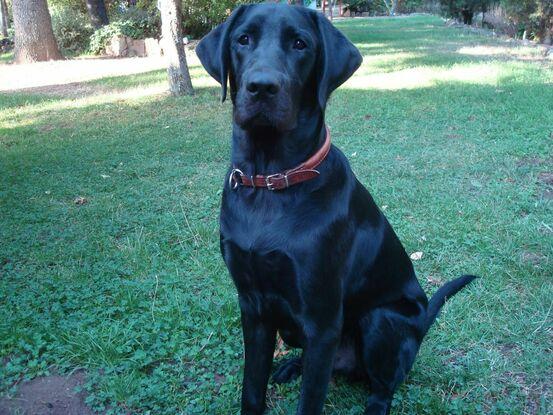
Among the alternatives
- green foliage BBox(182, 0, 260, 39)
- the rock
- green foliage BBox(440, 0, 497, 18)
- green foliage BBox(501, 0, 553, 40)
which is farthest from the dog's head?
green foliage BBox(440, 0, 497, 18)

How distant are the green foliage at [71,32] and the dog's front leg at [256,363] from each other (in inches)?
686

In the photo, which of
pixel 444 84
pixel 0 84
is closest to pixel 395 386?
pixel 444 84

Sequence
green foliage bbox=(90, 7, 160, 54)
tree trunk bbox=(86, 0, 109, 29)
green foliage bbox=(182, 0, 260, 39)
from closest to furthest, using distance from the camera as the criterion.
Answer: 1. green foliage bbox=(90, 7, 160, 54)
2. green foliage bbox=(182, 0, 260, 39)
3. tree trunk bbox=(86, 0, 109, 29)

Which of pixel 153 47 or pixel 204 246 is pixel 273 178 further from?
pixel 153 47

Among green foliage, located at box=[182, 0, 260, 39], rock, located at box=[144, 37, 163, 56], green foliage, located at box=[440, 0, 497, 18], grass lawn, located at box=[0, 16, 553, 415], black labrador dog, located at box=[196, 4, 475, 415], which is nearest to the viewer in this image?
black labrador dog, located at box=[196, 4, 475, 415]

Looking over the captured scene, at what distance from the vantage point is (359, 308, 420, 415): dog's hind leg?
234 centimetres

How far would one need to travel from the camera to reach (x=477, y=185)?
4.94 metres

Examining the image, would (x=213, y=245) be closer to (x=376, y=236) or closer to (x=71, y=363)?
(x=71, y=363)

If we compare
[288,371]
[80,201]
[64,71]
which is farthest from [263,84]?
[64,71]

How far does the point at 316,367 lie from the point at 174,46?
7.38 m

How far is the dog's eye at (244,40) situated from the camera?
209 cm

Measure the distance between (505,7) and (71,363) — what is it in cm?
2158

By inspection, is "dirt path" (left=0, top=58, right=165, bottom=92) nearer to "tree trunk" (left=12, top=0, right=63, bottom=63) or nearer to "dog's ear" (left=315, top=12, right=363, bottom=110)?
"tree trunk" (left=12, top=0, right=63, bottom=63)

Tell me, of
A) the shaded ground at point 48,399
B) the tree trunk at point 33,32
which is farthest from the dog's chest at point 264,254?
the tree trunk at point 33,32
